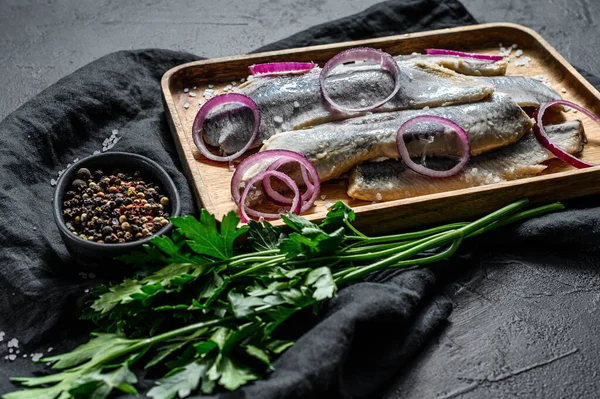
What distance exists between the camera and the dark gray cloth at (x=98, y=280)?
95.5 inches

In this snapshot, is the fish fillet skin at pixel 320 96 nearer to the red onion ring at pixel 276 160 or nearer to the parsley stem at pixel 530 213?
the red onion ring at pixel 276 160

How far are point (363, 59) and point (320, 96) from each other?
36 centimetres

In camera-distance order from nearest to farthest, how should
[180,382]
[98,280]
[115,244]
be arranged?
1. [180,382]
2. [115,244]
3. [98,280]

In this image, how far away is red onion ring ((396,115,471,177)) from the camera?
3.02m

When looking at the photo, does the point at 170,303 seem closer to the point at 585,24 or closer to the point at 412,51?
the point at 412,51

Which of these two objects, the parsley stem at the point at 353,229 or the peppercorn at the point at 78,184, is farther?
the peppercorn at the point at 78,184

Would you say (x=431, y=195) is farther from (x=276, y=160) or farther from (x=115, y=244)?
(x=115, y=244)

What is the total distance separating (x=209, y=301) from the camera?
2.39 metres

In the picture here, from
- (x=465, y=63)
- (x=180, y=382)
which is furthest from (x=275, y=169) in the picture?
(x=465, y=63)

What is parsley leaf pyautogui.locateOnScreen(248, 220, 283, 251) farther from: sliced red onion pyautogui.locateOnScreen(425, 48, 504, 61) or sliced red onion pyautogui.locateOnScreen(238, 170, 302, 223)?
sliced red onion pyautogui.locateOnScreen(425, 48, 504, 61)

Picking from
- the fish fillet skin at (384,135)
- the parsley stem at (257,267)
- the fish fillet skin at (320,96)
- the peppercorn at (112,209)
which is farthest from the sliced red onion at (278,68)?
the parsley stem at (257,267)

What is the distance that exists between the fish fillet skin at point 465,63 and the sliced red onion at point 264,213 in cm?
92

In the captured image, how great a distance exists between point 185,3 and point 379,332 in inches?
100

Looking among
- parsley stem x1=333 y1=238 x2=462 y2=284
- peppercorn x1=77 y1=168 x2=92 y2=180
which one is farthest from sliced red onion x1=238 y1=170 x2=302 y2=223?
peppercorn x1=77 y1=168 x2=92 y2=180
